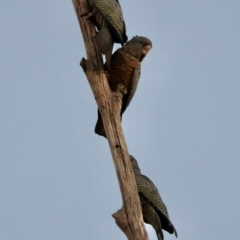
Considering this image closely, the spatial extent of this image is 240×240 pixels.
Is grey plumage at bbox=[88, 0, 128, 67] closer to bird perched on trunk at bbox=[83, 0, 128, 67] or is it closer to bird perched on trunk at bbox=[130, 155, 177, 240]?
bird perched on trunk at bbox=[83, 0, 128, 67]

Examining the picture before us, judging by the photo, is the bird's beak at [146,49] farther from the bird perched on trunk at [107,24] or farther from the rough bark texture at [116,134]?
the rough bark texture at [116,134]

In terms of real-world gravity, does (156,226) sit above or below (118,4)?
below

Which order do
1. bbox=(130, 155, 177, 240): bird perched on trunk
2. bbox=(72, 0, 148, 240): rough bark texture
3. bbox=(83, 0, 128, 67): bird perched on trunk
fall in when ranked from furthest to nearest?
bbox=(83, 0, 128, 67): bird perched on trunk → bbox=(130, 155, 177, 240): bird perched on trunk → bbox=(72, 0, 148, 240): rough bark texture

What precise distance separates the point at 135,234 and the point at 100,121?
4.56ft

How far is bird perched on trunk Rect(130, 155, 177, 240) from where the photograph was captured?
819 centimetres

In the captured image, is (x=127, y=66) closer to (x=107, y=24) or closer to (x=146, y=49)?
(x=146, y=49)

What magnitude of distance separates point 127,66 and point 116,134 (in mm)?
819

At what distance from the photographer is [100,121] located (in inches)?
337

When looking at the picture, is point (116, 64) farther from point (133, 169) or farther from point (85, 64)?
point (133, 169)

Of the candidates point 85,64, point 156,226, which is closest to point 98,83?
point 85,64

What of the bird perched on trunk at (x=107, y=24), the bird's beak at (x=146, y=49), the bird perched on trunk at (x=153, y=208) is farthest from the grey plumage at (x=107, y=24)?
the bird perched on trunk at (x=153, y=208)

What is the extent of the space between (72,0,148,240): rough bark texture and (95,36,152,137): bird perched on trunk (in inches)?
7.2

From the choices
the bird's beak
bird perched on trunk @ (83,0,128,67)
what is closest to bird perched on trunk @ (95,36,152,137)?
the bird's beak

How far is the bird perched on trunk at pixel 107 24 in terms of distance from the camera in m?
8.45
